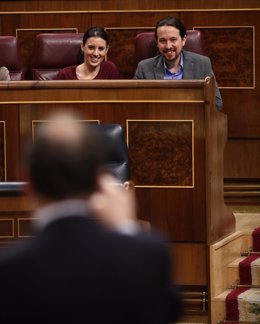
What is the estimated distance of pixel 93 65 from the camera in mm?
2629

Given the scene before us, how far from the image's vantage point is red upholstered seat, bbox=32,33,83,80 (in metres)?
2.76

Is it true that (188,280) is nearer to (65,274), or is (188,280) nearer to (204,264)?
(204,264)

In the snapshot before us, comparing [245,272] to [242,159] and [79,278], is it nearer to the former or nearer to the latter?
[242,159]

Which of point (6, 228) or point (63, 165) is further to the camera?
point (6, 228)

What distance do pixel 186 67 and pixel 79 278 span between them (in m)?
1.83

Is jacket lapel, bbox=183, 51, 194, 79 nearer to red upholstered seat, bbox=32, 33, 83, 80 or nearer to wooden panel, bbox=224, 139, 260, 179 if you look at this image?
red upholstered seat, bbox=32, 33, 83, 80

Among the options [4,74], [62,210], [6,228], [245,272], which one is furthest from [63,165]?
[4,74]

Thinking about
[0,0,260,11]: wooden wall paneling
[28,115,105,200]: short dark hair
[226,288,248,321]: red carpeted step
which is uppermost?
[0,0,260,11]: wooden wall paneling

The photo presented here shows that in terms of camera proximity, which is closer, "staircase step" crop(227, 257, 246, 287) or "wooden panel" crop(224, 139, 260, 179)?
"staircase step" crop(227, 257, 246, 287)

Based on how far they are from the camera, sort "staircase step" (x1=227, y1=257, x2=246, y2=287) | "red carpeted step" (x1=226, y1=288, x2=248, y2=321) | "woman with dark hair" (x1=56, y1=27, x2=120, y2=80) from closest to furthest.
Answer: "red carpeted step" (x1=226, y1=288, x2=248, y2=321), "staircase step" (x1=227, y1=257, x2=246, y2=287), "woman with dark hair" (x1=56, y1=27, x2=120, y2=80)

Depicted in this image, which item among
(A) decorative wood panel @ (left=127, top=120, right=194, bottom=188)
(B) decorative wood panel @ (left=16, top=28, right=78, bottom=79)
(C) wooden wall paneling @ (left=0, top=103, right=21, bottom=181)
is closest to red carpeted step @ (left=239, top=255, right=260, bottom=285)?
(A) decorative wood panel @ (left=127, top=120, right=194, bottom=188)

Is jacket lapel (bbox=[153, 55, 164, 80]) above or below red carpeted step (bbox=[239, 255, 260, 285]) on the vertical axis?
above

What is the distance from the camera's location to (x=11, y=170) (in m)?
2.37

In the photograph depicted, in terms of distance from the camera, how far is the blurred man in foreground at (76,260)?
746 mm
